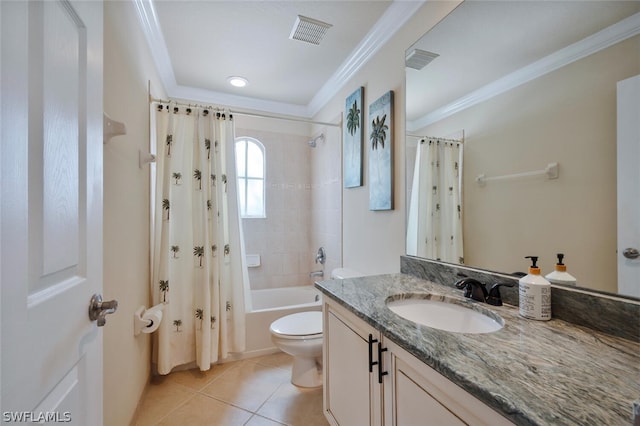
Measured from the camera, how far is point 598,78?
844mm

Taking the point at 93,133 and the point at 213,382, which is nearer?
the point at 93,133

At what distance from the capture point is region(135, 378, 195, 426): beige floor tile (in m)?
1.59

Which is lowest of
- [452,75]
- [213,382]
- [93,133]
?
[213,382]

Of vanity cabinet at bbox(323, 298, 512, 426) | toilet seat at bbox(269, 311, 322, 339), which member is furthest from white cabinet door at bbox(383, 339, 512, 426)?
toilet seat at bbox(269, 311, 322, 339)

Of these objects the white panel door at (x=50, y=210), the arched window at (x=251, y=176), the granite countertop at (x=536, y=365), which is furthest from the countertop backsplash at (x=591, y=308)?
the arched window at (x=251, y=176)

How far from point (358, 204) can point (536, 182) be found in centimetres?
134

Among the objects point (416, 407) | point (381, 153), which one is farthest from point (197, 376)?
point (381, 153)

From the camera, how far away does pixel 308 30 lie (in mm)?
1873

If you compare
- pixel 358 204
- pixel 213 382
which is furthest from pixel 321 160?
pixel 213 382

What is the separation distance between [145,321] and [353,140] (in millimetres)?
1938

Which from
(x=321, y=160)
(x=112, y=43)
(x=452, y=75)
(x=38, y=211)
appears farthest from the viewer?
(x=321, y=160)

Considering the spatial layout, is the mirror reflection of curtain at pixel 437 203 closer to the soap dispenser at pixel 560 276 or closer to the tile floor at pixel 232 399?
the soap dispenser at pixel 560 276

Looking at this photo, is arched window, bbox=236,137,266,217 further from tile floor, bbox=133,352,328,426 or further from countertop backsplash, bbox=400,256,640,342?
countertop backsplash, bbox=400,256,640,342

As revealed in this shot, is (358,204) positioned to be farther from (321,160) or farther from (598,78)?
(598,78)
